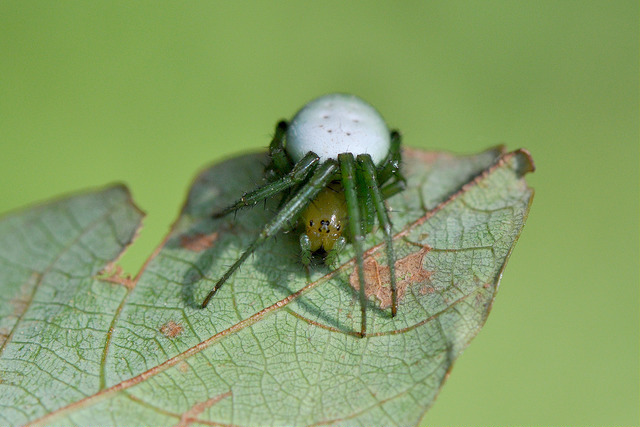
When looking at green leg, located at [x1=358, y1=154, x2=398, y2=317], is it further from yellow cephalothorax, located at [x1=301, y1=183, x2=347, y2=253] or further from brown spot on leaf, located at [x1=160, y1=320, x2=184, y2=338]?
brown spot on leaf, located at [x1=160, y1=320, x2=184, y2=338]

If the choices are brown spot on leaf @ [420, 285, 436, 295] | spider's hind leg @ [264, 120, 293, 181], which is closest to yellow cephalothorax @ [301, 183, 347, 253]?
spider's hind leg @ [264, 120, 293, 181]

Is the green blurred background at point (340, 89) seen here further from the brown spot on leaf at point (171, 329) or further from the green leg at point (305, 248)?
the green leg at point (305, 248)

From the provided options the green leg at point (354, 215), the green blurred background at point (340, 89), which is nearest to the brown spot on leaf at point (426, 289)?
the green leg at point (354, 215)

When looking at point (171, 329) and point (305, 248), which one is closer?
point (171, 329)

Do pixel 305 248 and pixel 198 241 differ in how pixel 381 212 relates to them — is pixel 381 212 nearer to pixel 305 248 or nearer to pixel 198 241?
pixel 305 248

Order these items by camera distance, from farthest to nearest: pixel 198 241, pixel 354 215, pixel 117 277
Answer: pixel 198 241 < pixel 117 277 < pixel 354 215

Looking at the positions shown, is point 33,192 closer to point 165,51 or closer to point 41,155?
point 41,155

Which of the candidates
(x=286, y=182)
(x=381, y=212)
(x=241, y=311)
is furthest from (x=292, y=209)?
(x=241, y=311)
